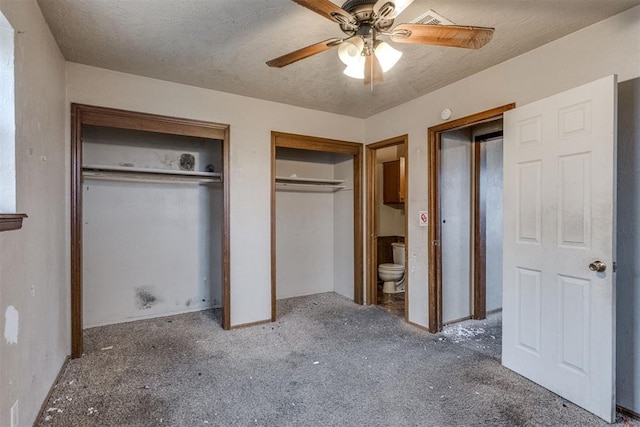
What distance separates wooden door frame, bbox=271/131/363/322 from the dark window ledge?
86.3 inches

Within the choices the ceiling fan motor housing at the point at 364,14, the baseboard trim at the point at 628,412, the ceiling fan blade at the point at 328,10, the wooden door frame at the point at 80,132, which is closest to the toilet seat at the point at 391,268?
the wooden door frame at the point at 80,132

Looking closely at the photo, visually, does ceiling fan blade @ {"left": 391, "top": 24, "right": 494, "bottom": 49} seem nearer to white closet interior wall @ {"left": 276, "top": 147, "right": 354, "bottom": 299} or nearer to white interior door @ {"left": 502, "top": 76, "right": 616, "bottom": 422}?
white interior door @ {"left": 502, "top": 76, "right": 616, "bottom": 422}

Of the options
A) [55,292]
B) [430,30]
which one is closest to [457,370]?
[430,30]

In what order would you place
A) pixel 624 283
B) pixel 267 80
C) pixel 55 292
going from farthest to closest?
pixel 267 80 → pixel 55 292 → pixel 624 283

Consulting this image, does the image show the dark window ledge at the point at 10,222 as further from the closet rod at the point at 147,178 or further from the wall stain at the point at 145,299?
the wall stain at the point at 145,299

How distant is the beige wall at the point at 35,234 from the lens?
4.94ft

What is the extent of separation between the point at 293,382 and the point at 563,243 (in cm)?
202

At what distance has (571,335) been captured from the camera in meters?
2.04

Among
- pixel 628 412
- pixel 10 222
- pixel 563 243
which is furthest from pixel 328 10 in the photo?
pixel 628 412

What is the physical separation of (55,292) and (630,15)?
4084mm

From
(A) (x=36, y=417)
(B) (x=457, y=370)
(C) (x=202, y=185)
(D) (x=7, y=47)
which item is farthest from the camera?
(C) (x=202, y=185)

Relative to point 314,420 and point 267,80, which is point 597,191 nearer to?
point 314,420

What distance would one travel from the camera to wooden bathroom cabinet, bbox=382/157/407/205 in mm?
4879

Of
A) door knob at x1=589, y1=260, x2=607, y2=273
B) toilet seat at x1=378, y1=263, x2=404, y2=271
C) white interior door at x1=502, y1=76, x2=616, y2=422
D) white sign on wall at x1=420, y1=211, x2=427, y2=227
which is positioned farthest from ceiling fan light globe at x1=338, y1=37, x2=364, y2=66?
toilet seat at x1=378, y1=263, x2=404, y2=271
